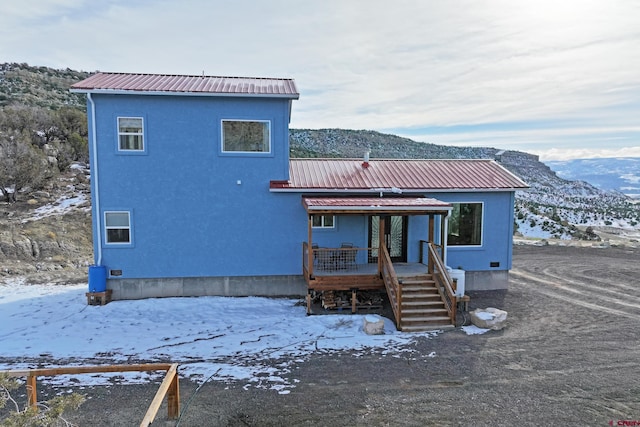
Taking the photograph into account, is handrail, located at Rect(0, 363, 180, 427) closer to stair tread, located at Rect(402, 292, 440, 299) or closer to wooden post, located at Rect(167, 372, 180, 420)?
wooden post, located at Rect(167, 372, 180, 420)

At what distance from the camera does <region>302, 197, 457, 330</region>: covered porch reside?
34.3 feet

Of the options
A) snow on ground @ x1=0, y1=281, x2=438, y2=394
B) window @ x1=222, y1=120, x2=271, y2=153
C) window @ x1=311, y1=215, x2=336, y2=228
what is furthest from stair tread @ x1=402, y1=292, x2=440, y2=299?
window @ x1=222, y1=120, x2=271, y2=153

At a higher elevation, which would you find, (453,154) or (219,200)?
(453,154)

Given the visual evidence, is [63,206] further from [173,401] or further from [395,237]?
[173,401]

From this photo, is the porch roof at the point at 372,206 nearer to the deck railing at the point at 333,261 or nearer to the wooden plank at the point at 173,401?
the deck railing at the point at 333,261

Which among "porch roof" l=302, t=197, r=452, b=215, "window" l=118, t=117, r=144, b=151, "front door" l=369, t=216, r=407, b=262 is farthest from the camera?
"front door" l=369, t=216, r=407, b=262

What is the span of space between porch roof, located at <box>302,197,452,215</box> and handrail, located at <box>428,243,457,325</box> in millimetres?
1131

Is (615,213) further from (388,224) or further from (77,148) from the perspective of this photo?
(77,148)

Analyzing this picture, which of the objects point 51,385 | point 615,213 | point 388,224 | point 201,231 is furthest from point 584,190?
point 51,385

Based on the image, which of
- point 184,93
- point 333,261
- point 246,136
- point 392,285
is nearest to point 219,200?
point 246,136

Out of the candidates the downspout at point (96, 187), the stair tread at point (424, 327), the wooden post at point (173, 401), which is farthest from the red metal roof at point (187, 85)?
the wooden post at point (173, 401)

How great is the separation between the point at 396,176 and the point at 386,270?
394 cm

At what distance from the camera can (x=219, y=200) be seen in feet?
40.5

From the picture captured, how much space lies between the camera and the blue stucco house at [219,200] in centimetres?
1177
